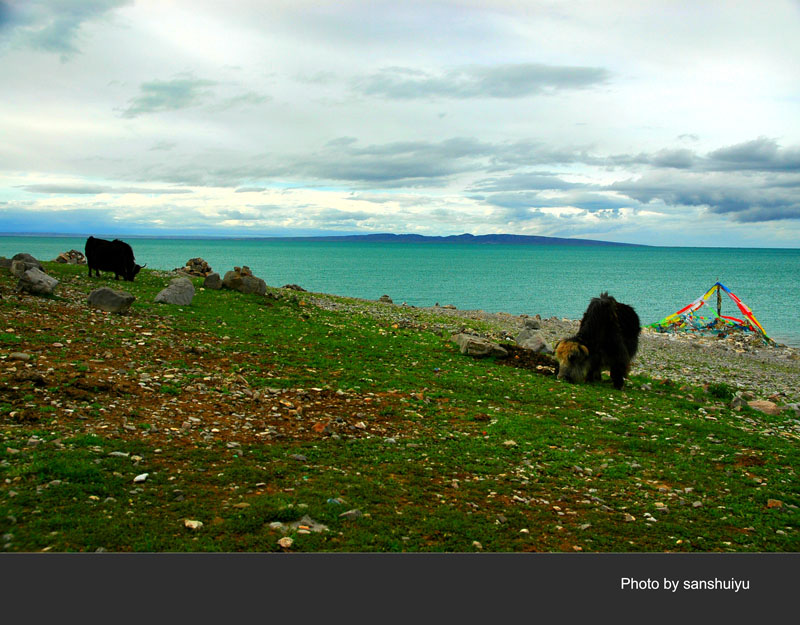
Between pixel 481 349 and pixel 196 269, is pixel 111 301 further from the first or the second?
pixel 196 269

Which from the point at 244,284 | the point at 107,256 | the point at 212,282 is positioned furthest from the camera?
the point at 212,282

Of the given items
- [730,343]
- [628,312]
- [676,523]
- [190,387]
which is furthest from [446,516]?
[730,343]

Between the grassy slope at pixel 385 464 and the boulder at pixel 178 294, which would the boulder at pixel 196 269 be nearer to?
the boulder at pixel 178 294

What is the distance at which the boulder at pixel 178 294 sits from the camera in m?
21.0

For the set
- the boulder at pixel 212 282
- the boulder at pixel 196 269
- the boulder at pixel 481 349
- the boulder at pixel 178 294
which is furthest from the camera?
the boulder at pixel 196 269

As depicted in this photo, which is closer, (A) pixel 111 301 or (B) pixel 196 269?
(A) pixel 111 301

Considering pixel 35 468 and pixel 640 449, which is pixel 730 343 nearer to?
pixel 640 449

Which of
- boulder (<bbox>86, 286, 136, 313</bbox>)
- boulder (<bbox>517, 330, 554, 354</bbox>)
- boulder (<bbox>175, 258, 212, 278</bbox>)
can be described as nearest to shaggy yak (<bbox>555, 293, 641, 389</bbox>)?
boulder (<bbox>517, 330, 554, 354</bbox>)

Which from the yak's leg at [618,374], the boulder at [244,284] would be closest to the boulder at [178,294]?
the boulder at [244,284]

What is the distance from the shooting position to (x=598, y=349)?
15.6m

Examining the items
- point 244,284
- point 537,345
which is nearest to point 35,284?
point 244,284

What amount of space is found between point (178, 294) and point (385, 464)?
16.1 meters

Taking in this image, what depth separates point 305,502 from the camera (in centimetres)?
635

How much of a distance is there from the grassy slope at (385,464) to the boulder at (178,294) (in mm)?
5591
